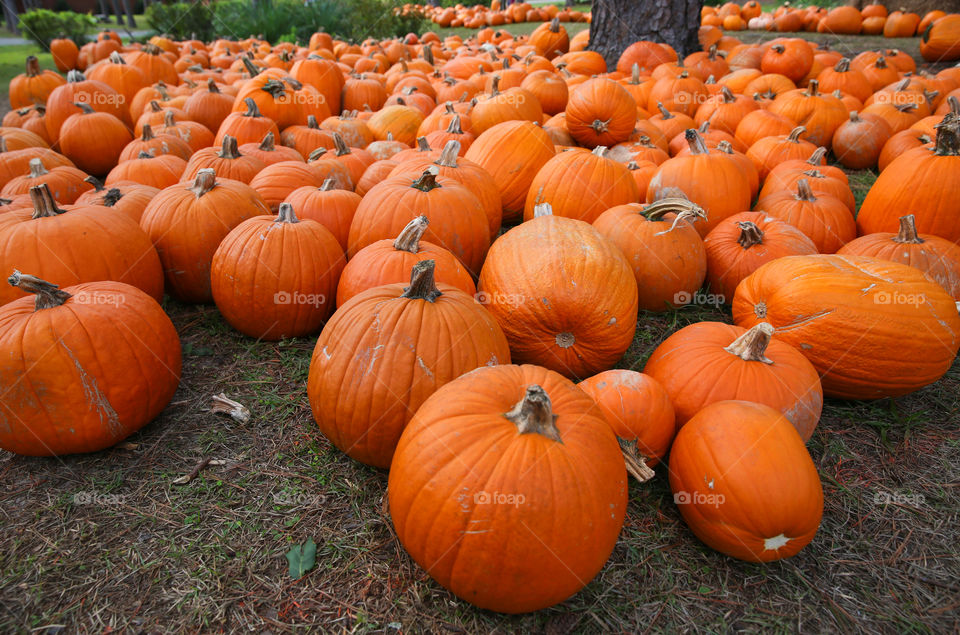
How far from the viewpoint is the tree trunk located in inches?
311

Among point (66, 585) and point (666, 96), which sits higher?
point (666, 96)

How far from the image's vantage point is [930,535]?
218 centimetres

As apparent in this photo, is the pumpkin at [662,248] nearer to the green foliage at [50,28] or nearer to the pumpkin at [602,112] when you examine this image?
the pumpkin at [602,112]

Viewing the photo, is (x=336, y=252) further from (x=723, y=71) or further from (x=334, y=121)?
(x=723, y=71)

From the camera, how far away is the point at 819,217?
3.79 m

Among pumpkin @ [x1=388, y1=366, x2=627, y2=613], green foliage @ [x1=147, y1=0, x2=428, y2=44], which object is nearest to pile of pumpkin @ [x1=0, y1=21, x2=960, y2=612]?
pumpkin @ [x1=388, y1=366, x2=627, y2=613]

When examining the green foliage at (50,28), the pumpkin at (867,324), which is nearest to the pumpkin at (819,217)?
the pumpkin at (867,324)

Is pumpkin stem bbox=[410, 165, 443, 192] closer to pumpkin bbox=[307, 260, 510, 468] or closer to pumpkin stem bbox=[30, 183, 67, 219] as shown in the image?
pumpkin bbox=[307, 260, 510, 468]

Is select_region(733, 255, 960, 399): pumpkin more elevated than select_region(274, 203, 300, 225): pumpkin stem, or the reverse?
select_region(274, 203, 300, 225): pumpkin stem

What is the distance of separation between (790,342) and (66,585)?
329 centimetres

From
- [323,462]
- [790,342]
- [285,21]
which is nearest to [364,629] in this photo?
[323,462]

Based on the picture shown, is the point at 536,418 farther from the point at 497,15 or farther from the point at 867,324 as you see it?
the point at 497,15

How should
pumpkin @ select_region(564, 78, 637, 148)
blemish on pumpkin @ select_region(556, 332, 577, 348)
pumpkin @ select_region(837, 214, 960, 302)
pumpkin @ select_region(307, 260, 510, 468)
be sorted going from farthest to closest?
1. pumpkin @ select_region(564, 78, 637, 148)
2. pumpkin @ select_region(837, 214, 960, 302)
3. blemish on pumpkin @ select_region(556, 332, 577, 348)
4. pumpkin @ select_region(307, 260, 510, 468)

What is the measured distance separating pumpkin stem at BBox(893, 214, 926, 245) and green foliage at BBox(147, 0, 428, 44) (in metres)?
12.5
